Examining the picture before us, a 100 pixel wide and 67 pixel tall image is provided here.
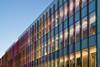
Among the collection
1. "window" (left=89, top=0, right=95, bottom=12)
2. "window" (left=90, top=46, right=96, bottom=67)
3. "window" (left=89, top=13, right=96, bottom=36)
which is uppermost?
"window" (left=89, top=0, right=95, bottom=12)

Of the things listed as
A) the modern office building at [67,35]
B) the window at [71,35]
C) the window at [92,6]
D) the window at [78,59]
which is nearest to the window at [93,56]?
the modern office building at [67,35]

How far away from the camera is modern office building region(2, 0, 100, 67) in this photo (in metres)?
36.7

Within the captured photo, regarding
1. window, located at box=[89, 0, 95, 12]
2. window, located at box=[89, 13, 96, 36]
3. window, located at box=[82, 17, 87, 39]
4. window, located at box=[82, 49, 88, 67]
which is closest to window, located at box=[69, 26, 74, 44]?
window, located at box=[82, 17, 87, 39]

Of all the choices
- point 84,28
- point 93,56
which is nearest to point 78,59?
point 84,28

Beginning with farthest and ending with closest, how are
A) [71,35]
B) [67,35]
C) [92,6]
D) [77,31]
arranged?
[67,35], [71,35], [77,31], [92,6]

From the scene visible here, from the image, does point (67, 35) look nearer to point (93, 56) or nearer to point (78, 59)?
point (78, 59)

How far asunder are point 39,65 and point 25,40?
19.2m

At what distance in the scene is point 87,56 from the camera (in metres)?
38.2

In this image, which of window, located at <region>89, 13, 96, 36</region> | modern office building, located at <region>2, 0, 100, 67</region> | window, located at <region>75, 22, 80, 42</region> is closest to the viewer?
window, located at <region>89, 13, 96, 36</region>

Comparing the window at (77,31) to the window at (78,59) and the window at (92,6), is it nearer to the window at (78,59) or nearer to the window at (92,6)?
the window at (78,59)

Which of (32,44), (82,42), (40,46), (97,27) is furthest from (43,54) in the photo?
(97,27)

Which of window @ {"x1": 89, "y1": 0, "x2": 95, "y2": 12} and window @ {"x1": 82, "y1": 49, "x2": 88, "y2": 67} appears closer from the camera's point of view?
window @ {"x1": 89, "y1": 0, "x2": 95, "y2": 12}

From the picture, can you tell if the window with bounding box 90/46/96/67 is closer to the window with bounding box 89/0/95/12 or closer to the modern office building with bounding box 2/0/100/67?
the modern office building with bounding box 2/0/100/67

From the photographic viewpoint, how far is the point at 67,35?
47.0 metres
